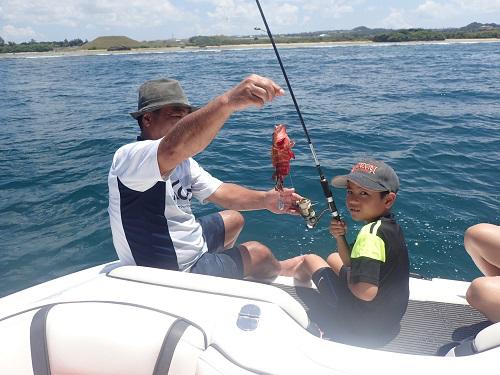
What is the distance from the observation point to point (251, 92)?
2123 millimetres

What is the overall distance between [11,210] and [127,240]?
4.45 m

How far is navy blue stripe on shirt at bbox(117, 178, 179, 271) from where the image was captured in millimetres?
2525

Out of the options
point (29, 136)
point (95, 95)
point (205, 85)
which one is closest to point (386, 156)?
point (29, 136)

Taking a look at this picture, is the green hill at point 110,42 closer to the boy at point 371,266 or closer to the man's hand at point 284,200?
the man's hand at point 284,200

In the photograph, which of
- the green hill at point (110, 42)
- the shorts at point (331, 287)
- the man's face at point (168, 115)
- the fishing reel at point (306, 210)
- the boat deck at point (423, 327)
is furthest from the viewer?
the green hill at point (110, 42)

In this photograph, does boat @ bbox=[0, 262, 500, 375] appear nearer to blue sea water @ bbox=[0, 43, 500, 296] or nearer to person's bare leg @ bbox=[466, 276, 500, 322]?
person's bare leg @ bbox=[466, 276, 500, 322]

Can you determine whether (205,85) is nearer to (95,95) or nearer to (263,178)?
(95,95)

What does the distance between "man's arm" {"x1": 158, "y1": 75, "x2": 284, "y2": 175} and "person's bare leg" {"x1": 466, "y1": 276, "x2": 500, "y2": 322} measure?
1623 mm

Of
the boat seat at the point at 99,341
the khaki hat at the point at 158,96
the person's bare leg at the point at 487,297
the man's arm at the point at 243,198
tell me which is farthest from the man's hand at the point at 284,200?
the boat seat at the point at 99,341

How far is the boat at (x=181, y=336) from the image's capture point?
1.68m

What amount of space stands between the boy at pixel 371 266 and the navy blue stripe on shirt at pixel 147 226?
3.55 ft

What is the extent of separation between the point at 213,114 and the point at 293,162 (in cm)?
557

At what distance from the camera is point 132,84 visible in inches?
809

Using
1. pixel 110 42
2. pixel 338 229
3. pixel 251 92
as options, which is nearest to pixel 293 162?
pixel 338 229
